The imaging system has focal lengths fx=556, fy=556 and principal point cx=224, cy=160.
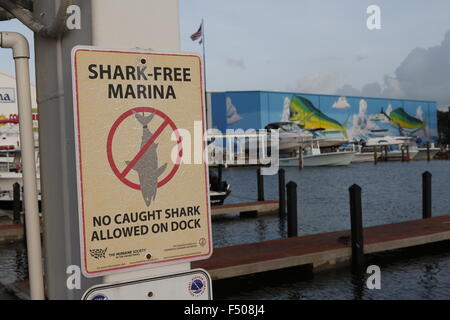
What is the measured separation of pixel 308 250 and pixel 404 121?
92890mm

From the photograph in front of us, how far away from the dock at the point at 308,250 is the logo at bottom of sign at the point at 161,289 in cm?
662

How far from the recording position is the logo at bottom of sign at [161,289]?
6.97ft

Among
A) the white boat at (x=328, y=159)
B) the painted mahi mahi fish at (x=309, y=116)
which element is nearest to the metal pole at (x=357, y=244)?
the white boat at (x=328, y=159)

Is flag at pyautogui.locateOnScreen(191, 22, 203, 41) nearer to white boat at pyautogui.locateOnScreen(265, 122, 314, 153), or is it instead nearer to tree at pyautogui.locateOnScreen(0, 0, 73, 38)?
white boat at pyautogui.locateOnScreen(265, 122, 314, 153)


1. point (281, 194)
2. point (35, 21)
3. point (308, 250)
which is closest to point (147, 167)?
point (35, 21)

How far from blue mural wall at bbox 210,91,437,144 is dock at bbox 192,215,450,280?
63.6 m

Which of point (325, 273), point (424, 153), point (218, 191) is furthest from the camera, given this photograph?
point (424, 153)

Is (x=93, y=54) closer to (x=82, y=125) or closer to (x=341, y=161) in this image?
(x=82, y=125)

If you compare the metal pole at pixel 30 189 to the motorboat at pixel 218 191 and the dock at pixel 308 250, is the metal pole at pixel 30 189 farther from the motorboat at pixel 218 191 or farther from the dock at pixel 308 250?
the motorboat at pixel 218 191

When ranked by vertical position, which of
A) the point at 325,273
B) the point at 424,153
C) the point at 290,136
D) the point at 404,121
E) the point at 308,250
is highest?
the point at 404,121

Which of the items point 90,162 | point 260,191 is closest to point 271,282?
point 90,162

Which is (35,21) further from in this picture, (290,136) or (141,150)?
(290,136)

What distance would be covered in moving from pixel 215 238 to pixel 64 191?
46.4 ft

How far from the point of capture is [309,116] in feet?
275
